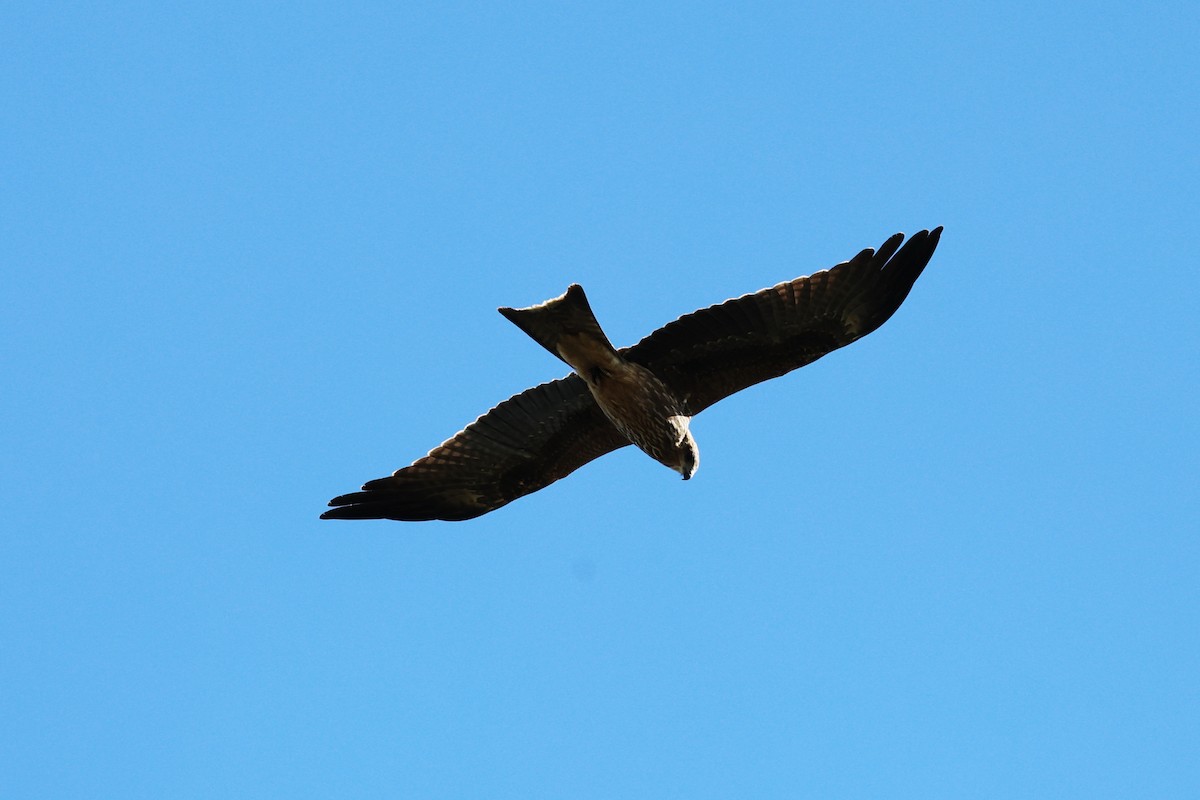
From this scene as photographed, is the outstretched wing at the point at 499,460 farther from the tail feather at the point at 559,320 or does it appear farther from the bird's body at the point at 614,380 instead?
the tail feather at the point at 559,320

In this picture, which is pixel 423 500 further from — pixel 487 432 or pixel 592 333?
pixel 592 333

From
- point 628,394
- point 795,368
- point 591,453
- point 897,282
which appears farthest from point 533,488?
point 897,282

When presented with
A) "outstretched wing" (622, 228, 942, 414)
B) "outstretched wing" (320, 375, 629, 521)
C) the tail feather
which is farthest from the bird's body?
"outstretched wing" (320, 375, 629, 521)

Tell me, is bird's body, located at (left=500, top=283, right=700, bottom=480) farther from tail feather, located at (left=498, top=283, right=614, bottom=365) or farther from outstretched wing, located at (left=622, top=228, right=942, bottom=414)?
outstretched wing, located at (left=622, top=228, right=942, bottom=414)

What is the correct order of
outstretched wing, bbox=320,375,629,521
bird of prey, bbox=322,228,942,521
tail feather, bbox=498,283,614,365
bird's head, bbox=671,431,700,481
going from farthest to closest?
outstretched wing, bbox=320,375,629,521 < bird's head, bbox=671,431,700,481 < bird of prey, bbox=322,228,942,521 < tail feather, bbox=498,283,614,365

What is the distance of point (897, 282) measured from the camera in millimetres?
9305

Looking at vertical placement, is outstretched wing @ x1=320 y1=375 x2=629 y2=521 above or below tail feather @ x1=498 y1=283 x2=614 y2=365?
below

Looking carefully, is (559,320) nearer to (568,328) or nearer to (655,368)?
(568,328)

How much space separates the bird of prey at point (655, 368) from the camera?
30.6 feet

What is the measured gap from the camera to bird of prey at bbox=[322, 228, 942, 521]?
9328 mm

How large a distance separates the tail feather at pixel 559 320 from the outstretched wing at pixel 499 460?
68 cm

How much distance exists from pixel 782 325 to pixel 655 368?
36.6 inches

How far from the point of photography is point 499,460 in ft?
34.5

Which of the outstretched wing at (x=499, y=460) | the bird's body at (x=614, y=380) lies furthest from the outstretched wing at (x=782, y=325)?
the outstretched wing at (x=499, y=460)
